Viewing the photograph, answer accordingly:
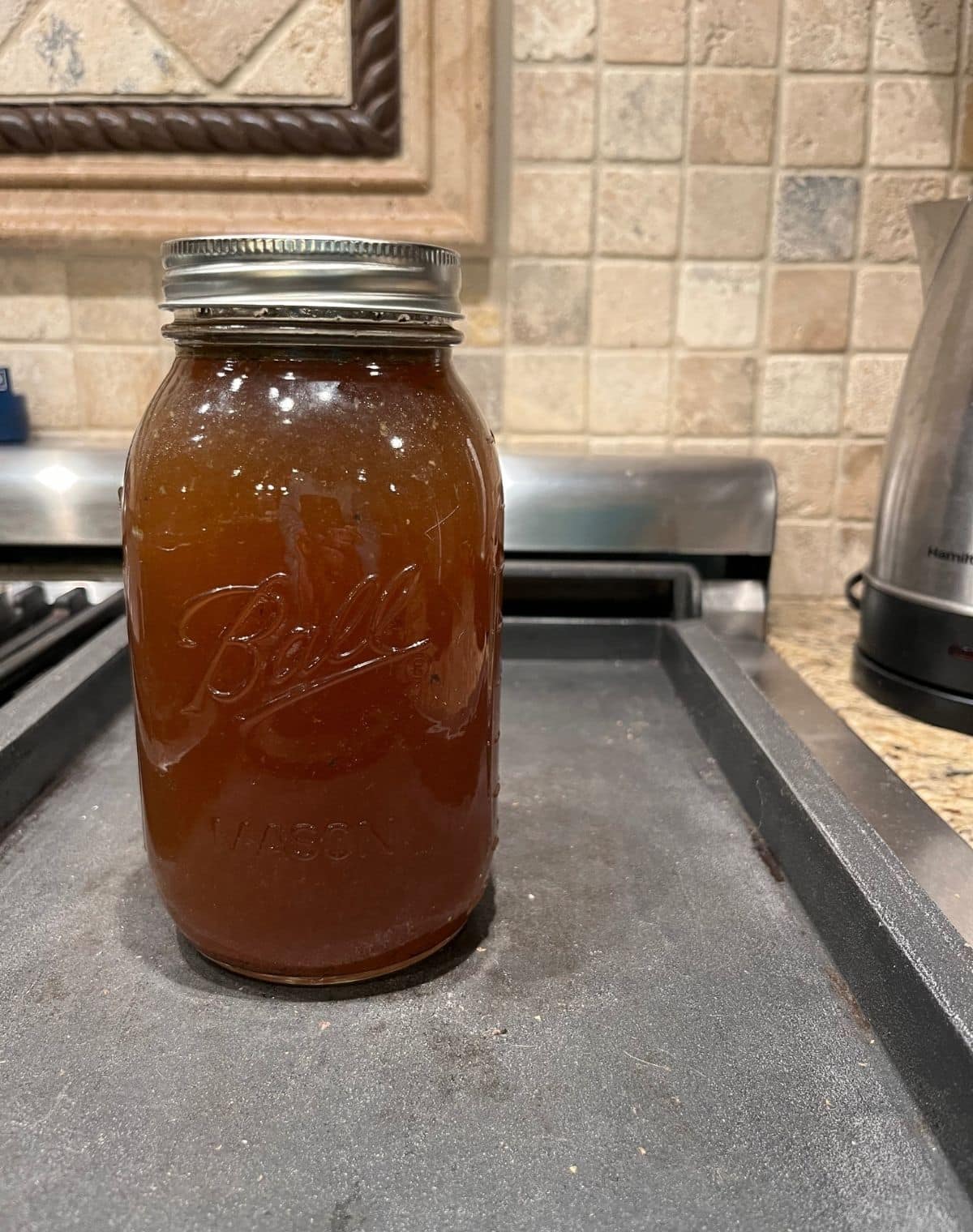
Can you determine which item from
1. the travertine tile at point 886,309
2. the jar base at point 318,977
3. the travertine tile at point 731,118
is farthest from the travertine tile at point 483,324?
the jar base at point 318,977

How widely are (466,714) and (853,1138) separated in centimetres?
21

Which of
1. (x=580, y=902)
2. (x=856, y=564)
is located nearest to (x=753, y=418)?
(x=856, y=564)

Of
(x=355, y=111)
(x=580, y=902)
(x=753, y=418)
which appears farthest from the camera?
(x=753, y=418)

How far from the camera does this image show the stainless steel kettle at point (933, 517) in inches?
26.4

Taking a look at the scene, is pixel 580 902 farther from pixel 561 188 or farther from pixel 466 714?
pixel 561 188

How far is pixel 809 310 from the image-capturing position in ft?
3.12

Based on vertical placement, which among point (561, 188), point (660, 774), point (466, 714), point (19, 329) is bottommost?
point (660, 774)

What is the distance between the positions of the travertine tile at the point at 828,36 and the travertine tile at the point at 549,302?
0.27 metres

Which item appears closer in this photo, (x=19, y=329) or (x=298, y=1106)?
(x=298, y=1106)

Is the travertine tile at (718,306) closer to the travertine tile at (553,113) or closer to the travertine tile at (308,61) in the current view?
the travertine tile at (553,113)

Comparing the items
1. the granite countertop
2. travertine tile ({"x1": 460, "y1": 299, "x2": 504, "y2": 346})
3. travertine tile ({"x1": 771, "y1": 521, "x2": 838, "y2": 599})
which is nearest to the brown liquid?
the granite countertop

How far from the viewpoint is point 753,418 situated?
98 cm

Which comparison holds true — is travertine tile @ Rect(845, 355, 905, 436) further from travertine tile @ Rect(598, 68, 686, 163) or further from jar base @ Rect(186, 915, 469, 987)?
jar base @ Rect(186, 915, 469, 987)

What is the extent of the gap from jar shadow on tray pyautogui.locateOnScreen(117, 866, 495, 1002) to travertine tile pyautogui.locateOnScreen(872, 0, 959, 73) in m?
0.85
